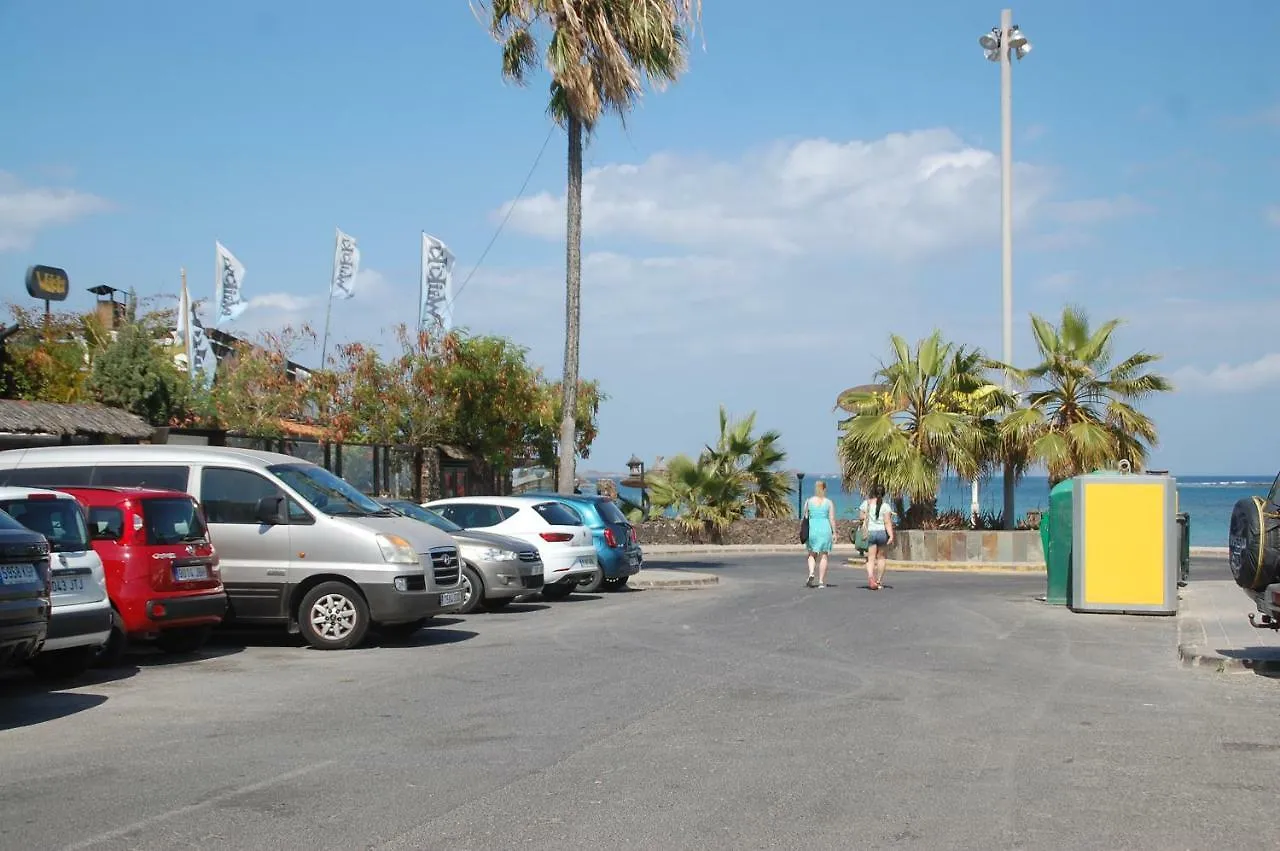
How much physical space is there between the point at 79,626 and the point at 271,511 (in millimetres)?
3517

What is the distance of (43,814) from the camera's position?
257 inches

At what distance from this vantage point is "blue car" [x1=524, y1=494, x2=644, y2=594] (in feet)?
69.2

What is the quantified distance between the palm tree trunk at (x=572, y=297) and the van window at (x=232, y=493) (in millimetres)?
11919

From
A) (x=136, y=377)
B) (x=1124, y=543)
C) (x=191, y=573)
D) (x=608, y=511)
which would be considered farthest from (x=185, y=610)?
(x=136, y=377)

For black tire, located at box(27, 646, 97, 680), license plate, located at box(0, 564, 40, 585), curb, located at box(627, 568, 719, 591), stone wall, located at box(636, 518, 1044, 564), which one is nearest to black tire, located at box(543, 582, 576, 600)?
curb, located at box(627, 568, 719, 591)

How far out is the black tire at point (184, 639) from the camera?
515 inches

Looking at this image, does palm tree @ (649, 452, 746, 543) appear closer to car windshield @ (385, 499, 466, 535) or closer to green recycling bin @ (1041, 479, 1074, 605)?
green recycling bin @ (1041, 479, 1074, 605)

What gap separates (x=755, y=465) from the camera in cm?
3844

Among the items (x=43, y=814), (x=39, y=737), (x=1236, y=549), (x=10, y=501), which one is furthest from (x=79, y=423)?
(x=1236, y=549)

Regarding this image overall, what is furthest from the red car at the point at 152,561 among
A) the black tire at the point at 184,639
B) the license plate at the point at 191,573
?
the black tire at the point at 184,639

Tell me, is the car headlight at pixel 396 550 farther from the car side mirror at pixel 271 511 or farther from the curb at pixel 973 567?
the curb at pixel 973 567

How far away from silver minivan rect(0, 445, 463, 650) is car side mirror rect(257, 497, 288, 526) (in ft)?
0.04

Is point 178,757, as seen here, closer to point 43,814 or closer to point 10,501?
point 43,814

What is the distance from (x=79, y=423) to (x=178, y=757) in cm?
1411
